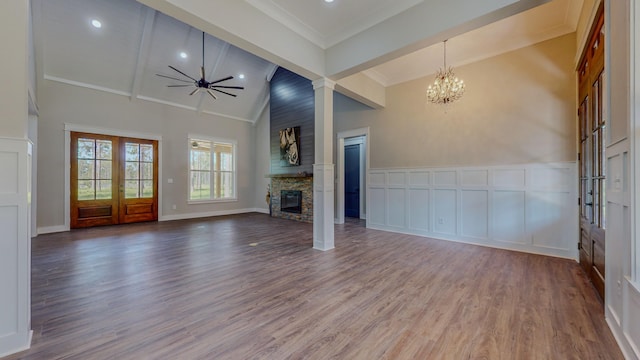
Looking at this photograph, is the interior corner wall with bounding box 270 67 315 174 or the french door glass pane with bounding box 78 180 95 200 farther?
the interior corner wall with bounding box 270 67 315 174

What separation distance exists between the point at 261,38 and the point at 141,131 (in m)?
5.50

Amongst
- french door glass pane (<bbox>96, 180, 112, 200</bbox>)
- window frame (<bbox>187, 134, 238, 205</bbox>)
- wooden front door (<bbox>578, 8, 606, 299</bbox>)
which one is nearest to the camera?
wooden front door (<bbox>578, 8, 606, 299</bbox>)

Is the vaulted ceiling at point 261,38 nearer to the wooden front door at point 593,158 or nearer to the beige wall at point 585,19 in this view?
the beige wall at point 585,19

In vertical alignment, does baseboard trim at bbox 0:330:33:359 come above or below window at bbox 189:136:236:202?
below

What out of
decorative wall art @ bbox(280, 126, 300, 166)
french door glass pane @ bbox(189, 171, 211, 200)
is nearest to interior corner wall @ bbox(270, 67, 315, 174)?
decorative wall art @ bbox(280, 126, 300, 166)

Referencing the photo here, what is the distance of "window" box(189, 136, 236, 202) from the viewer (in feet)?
25.9

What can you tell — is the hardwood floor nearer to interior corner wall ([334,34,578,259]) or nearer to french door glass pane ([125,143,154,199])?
interior corner wall ([334,34,578,259])

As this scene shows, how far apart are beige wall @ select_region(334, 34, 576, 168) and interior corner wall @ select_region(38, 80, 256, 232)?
520cm

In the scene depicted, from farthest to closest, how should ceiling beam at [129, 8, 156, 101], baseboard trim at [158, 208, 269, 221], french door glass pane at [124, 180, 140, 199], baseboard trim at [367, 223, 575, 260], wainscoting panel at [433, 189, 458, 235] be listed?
1. baseboard trim at [158, 208, 269, 221]
2. french door glass pane at [124, 180, 140, 199]
3. ceiling beam at [129, 8, 156, 101]
4. wainscoting panel at [433, 189, 458, 235]
5. baseboard trim at [367, 223, 575, 260]

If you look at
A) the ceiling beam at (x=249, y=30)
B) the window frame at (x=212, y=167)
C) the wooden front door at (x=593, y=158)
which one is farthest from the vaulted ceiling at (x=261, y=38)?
the window frame at (x=212, y=167)

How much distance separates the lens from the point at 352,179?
7.92m

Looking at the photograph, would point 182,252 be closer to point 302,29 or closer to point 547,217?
point 302,29

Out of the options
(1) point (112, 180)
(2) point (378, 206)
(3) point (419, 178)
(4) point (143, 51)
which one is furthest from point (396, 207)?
(1) point (112, 180)

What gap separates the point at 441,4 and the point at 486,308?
3122 mm
